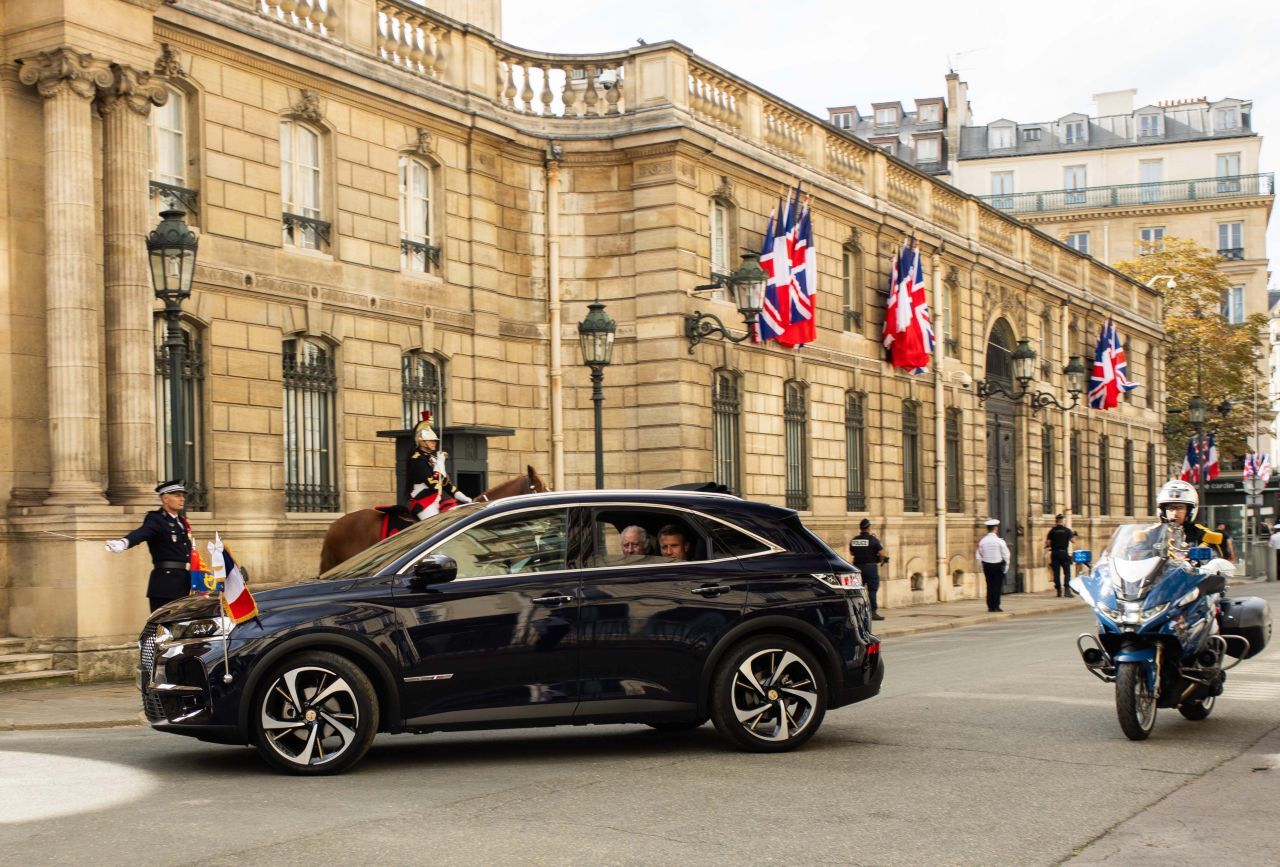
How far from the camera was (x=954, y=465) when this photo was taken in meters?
37.8

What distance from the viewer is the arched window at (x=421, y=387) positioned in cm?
2267

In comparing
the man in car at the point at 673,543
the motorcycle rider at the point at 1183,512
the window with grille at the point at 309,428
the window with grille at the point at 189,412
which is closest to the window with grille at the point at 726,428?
the window with grille at the point at 309,428

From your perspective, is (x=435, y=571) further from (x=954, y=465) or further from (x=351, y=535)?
(x=954, y=465)

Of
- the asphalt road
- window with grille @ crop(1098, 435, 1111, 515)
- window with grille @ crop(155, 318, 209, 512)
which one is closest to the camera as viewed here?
the asphalt road

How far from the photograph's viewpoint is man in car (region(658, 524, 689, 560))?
34.0 feet

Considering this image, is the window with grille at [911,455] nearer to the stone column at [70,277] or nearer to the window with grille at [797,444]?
the window with grille at [797,444]

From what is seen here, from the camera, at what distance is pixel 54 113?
16891 mm

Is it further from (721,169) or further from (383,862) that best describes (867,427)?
(383,862)

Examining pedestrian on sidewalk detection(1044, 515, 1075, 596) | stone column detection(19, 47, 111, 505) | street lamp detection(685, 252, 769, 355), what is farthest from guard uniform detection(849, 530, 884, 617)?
stone column detection(19, 47, 111, 505)

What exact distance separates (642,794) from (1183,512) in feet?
16.3

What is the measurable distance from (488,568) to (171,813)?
2.49 meters

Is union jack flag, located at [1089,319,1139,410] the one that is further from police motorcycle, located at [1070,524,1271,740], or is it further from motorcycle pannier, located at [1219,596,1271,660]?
police motorcycle, located at [1070,524,1271,740]

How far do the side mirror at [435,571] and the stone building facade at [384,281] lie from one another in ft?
26.3

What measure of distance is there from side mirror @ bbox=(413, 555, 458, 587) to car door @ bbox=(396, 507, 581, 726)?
0.04 meters
